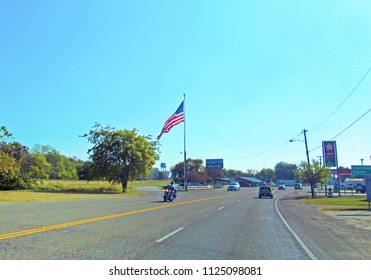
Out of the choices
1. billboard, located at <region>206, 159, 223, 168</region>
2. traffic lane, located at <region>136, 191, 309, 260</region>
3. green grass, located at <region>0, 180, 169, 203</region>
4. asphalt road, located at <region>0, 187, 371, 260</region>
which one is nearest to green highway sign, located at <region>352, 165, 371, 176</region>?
green grass, located at <region>0, 180, 169, 203</region>

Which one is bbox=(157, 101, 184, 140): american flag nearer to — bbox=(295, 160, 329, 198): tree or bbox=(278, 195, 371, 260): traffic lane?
bbox=(295, 160, 329, 198): tree

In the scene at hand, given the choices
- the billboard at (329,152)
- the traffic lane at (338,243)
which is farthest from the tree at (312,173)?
the traffic lane at (338,243)

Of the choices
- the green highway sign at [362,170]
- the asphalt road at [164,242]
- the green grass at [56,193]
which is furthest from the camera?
the green highway sign at [362,170]

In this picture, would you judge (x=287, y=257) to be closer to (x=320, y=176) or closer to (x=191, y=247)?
(x=191, y=247)

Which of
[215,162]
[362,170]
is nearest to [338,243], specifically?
[362,170]

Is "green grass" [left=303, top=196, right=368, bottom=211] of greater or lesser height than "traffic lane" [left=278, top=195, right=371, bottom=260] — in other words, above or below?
above

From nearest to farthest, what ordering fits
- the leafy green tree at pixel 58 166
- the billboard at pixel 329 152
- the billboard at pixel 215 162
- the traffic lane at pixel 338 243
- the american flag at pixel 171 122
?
the traffic lane at pixel 338 243, the american flag at pixel 171 122, the billboard at pixel 329 152, the billboard at pixel 215 162, the leafy green tree at pixel 58 166

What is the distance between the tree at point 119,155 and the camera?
5491 cm

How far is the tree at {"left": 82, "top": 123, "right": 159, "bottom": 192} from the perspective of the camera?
54906 millimetres

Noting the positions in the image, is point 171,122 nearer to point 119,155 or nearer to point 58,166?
point 119,155

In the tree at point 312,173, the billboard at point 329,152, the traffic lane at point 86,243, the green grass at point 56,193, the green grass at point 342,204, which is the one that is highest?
the billboard at point 329,152

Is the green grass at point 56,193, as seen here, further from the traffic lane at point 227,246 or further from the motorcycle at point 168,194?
the traffic lane at point 227,246

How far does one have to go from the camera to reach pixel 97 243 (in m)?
9.88
